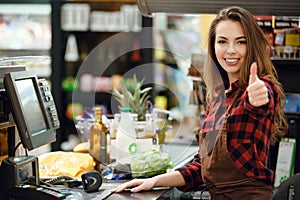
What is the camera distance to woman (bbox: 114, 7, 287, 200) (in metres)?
2.60

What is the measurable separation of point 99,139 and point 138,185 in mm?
510

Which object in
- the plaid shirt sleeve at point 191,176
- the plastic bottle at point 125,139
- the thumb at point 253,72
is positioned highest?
the thumb at point 253,72

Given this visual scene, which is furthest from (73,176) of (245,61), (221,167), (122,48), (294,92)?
(122,48)

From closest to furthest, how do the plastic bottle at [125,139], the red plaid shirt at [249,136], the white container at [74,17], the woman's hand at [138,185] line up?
the red plaid shirt at [249,136]
the woman's hand at [138,185]
the plastic bottle at [125,139]
the white container at [74,17]

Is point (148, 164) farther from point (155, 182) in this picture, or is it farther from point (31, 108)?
point (31, 108)

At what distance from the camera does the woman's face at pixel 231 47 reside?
267cm

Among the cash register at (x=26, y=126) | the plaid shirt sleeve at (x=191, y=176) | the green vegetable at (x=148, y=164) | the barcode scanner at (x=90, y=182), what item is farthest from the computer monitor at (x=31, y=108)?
A: the plaid shirt sleeve at (x=191, y=176)

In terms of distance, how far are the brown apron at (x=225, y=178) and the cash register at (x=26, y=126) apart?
661mm

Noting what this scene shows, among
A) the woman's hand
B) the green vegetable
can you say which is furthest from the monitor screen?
the green vegetable

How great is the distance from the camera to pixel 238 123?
2609mm

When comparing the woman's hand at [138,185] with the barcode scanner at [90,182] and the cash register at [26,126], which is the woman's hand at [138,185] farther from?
the cash register at [26,126]

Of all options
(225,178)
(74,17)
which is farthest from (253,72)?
(74,17)

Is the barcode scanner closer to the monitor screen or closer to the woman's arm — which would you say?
the woman's arm

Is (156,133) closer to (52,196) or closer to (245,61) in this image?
(245,61)
